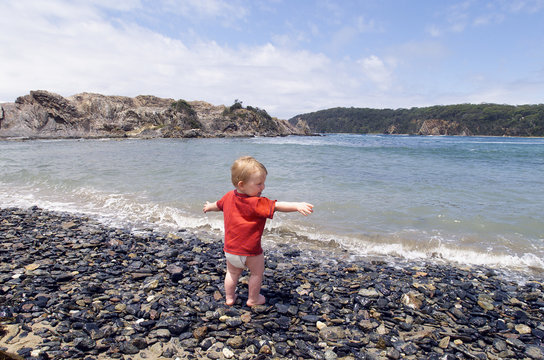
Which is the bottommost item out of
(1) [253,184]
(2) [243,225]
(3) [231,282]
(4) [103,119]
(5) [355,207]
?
(5) [355,207]

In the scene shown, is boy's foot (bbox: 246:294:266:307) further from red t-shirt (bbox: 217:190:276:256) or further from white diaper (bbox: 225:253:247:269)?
red t-shirt (bbox: 217:190:276:256)

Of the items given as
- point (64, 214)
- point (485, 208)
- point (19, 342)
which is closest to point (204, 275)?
point (19, 342)

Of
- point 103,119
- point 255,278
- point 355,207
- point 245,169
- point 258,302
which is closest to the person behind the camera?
point 245,169

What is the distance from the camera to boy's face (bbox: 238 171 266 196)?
3238 mm

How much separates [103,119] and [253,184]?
89.4m

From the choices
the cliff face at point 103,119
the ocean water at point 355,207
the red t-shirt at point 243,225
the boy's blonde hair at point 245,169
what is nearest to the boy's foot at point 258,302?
the red t-shirt at point 243,225

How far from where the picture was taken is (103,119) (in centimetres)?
7894

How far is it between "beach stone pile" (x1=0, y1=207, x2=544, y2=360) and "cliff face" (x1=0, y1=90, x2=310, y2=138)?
71.2 metres

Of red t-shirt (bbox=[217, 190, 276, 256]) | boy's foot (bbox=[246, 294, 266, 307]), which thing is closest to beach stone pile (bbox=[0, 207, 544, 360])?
boy's foot (bbox=[246, 294, 266, 307])

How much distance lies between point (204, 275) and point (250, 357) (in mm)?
1809

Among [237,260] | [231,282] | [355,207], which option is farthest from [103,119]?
[237,260]

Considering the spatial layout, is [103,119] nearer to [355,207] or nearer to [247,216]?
[355,207]

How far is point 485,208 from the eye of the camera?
930cm

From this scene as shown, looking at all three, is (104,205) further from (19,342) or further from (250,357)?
(250,357)
